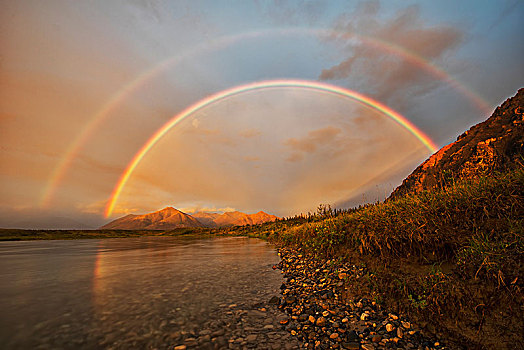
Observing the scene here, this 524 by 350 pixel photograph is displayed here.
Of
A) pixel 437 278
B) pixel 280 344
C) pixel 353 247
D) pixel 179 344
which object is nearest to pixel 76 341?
pixel 179 344

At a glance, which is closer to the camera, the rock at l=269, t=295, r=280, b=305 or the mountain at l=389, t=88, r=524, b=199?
the rock at l=269, t=295, r=280, b=305

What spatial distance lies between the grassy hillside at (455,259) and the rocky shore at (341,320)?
363mm

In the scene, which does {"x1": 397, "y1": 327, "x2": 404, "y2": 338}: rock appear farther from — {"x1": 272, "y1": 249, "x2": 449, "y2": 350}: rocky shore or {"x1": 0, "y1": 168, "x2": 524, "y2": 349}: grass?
{"x1": 0, "y1": 168, "x2": 524, "y2": 349}: grass

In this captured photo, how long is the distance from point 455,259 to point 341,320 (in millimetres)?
Answer: 3701

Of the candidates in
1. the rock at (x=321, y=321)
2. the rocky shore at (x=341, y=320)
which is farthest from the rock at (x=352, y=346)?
the rock at (x=321, y=321)

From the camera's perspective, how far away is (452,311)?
5.19 meters

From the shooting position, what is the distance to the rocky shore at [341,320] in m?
5.01

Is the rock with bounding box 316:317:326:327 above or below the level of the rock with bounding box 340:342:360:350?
above

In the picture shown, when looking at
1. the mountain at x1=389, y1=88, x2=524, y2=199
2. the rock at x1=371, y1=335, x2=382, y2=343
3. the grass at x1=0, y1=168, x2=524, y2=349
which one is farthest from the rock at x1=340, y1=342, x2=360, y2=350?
the mountain at x1=389, y1=88, x2=524, y2=199

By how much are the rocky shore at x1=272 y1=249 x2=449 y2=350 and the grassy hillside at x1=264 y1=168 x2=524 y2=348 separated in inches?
14.3

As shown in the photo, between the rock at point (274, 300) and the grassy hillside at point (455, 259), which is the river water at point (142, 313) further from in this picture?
the grassy hillside at point (455, 259)

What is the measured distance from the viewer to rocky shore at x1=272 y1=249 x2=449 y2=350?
16.4ft

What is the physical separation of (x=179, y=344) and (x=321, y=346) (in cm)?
311

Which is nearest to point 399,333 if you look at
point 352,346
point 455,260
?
point 352,346
